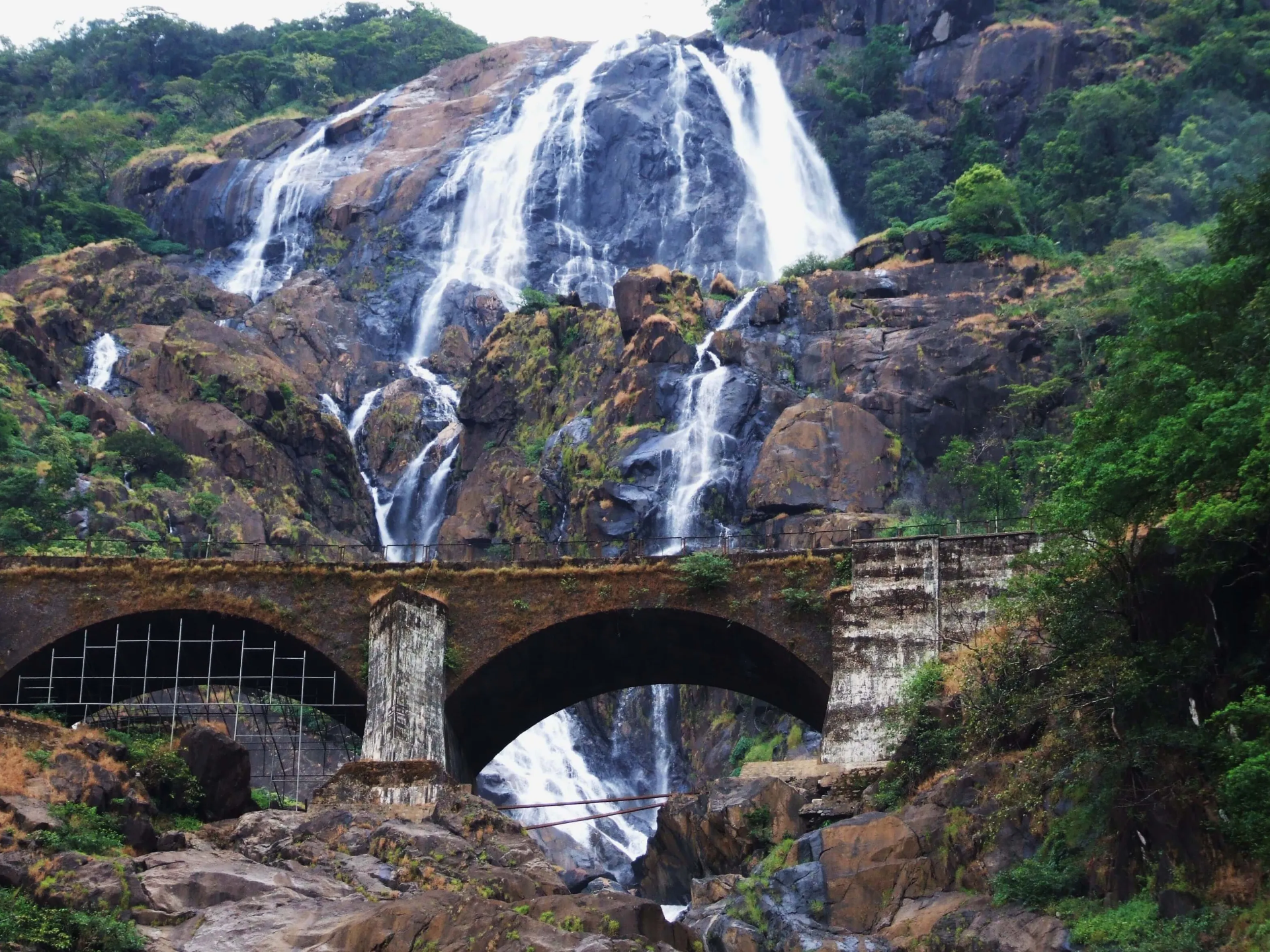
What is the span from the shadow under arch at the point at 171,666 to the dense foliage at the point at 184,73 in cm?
5626

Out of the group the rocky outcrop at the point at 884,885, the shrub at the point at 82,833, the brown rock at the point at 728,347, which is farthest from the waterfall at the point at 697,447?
the shrub at the point at 82,833

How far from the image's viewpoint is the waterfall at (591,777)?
176ft

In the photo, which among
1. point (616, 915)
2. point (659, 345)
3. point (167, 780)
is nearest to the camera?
point (616, 915)

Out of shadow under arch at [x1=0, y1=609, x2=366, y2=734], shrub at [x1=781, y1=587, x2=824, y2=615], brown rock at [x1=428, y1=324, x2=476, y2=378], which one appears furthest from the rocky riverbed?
brown rock at [x1=428, y1=324, x2=476, y2=378]

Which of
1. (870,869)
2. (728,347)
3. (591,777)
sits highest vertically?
(728,347)

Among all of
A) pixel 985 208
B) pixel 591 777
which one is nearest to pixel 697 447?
pixel 591 777

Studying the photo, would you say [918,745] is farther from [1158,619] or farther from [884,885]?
[1158,619]

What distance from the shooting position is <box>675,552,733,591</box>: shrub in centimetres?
3978

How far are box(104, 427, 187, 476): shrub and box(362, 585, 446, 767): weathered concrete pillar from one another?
26.3 meters

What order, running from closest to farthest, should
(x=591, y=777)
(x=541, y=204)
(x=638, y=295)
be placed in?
(x=591, y=777), (x=638, y=295), (x=541, y=204)

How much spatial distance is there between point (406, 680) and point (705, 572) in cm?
768

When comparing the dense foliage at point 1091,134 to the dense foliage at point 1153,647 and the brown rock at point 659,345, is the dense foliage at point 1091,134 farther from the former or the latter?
the dense foliage at point 1153,647

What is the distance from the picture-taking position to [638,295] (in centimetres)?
6725

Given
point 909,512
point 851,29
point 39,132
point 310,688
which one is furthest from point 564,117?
point 310,688
